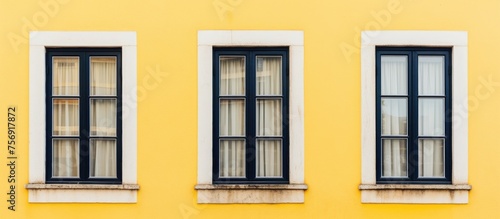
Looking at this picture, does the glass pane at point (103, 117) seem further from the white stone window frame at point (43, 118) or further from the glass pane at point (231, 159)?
the glass pane at point (231, 159)

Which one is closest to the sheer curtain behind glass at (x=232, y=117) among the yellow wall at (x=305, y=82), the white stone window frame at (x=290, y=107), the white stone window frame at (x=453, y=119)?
the white stone window frame at (x=290, y=107)

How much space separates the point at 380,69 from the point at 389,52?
0.85 feet

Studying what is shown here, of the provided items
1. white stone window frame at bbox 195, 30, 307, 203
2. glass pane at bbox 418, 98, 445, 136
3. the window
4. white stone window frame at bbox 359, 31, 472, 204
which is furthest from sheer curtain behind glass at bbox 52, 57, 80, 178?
glass pane at bbox 418, 98, 445, 136

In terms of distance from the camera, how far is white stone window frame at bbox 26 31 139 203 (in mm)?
7457

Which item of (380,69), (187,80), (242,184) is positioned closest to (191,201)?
(242,184)

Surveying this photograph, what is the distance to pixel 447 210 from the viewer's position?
7.47 metres

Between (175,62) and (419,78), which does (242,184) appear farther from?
(419,78)

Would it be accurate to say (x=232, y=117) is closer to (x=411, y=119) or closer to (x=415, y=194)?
(x=411, y=119)

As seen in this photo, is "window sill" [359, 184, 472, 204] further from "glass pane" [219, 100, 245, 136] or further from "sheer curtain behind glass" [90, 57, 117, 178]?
"sheer curtain behind glass" [90, 57, 117, 178]

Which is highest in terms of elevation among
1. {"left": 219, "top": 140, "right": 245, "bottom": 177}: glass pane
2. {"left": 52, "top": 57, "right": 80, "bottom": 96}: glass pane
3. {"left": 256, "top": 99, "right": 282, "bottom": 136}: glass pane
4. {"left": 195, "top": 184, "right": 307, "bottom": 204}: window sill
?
{"left": 52, "top": 57, "right": 80, "bottom": 96}: glass pane

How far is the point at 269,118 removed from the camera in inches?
300

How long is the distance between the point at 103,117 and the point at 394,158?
4.02 m

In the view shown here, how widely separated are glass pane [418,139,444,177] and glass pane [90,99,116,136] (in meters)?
4.21

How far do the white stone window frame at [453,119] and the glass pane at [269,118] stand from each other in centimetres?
114
